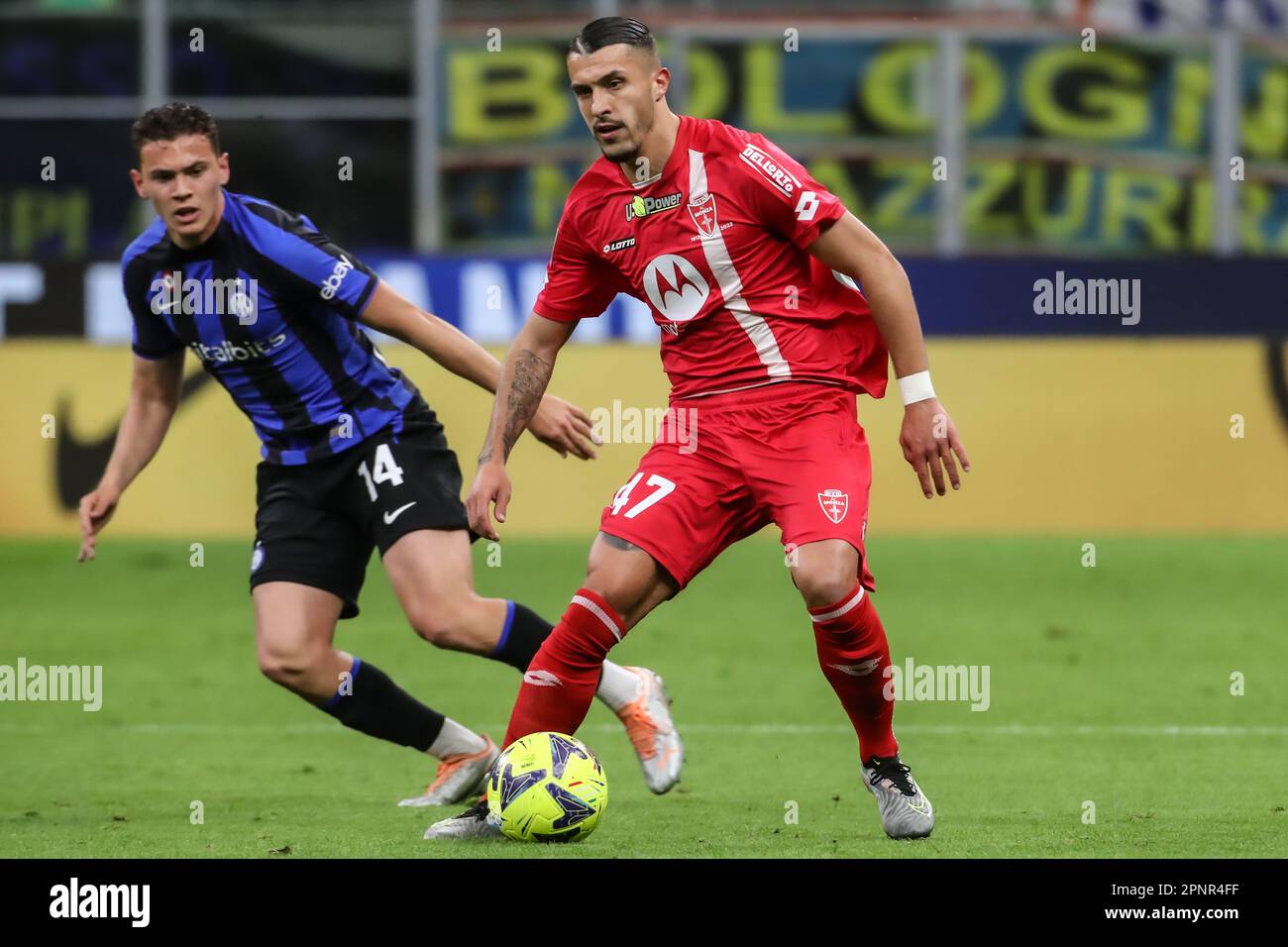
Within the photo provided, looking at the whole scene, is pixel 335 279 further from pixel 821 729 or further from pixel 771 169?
pixel 821 729

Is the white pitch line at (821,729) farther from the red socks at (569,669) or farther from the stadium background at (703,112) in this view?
the stadium background at (703,112)

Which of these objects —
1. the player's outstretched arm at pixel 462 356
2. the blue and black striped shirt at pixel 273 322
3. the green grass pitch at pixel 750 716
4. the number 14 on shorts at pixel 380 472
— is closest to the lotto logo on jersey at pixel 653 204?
the player's outstretched arm at pixel 462 356

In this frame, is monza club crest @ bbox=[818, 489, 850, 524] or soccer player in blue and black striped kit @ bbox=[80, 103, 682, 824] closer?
monza club crest @ bbox=[818, 489, 850, 524]

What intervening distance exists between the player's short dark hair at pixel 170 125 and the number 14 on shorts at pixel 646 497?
1711 mm

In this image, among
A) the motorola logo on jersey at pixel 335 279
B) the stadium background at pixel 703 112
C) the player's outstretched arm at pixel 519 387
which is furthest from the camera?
the stadium background at pixel 703 112

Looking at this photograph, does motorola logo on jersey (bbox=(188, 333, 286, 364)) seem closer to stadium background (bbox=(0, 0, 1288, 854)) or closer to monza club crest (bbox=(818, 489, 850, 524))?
stadium background (bbox=(0, 0, 1288, 854))

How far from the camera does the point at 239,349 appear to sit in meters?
6.60

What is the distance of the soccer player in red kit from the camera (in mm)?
5699

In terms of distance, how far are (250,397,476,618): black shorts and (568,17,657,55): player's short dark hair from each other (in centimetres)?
148

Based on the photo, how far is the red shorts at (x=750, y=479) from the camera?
5727 millimetres

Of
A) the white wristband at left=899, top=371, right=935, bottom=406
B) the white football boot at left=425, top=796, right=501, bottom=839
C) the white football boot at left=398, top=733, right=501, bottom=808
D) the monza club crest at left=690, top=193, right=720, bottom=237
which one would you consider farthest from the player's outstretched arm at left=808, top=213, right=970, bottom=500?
the white football boot at left=398, top=733, right=501, bottom=808

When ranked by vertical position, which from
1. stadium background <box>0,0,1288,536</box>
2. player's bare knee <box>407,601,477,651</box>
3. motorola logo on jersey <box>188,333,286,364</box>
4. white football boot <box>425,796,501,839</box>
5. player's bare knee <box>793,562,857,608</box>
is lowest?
white football boot <box>425,796,501,839</box>

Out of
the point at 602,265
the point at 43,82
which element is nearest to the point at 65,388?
the point at 43,82
